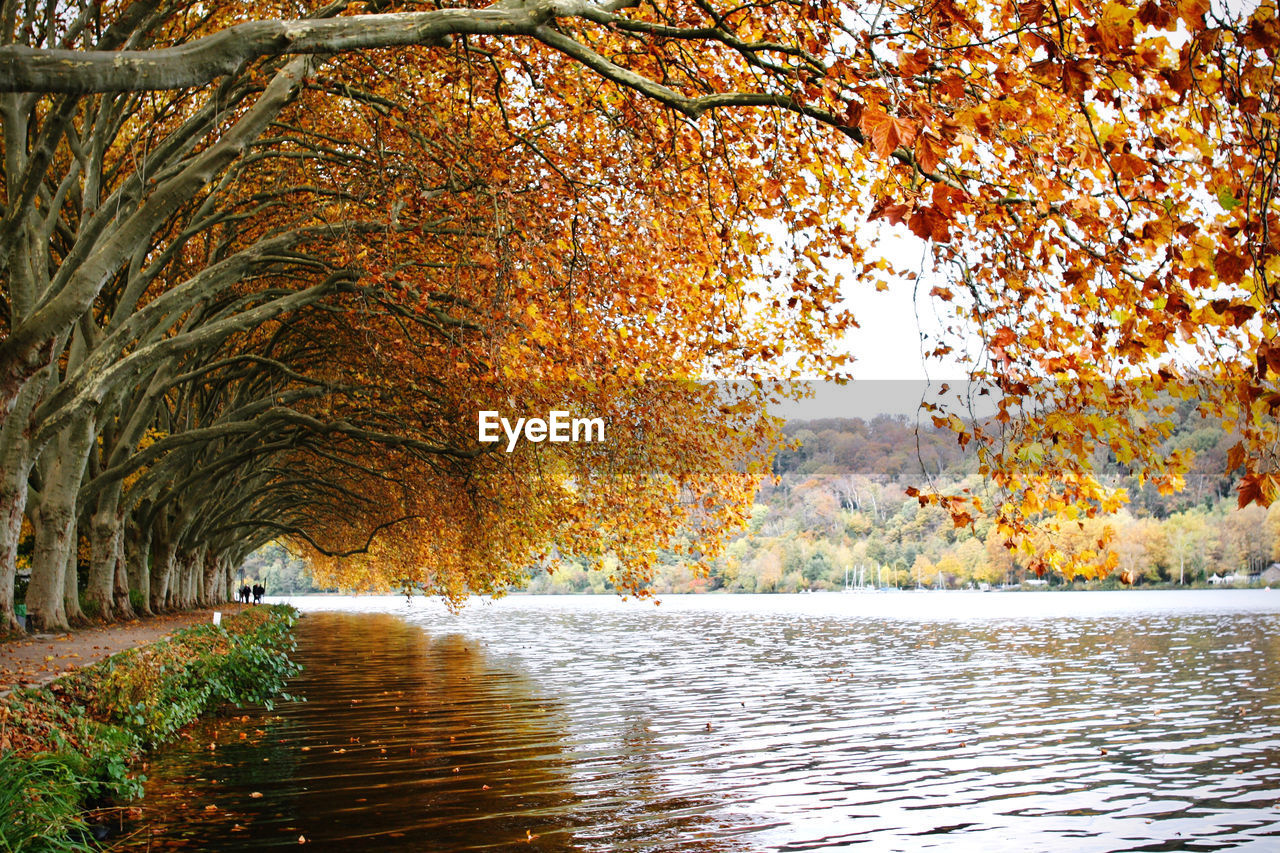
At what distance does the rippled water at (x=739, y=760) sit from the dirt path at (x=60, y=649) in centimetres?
174

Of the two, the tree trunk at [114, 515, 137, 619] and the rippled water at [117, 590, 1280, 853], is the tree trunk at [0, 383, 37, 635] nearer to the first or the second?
the rippled water at [117, 590, 1280, 853]

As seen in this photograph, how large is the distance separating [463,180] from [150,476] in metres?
12.1

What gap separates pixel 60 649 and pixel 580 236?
9671 millimetres

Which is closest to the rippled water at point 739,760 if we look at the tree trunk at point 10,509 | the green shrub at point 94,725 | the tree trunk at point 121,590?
the green shrub at point 94,725

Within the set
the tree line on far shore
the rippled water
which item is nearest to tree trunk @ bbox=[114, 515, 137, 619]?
the rippled water

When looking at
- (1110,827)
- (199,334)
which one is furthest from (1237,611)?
(199,334)

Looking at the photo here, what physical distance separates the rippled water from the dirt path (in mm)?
1736

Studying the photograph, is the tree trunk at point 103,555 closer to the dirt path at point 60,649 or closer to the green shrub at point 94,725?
the dirt path at point 60,649

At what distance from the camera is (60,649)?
14.5 metres

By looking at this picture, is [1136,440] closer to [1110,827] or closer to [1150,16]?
[1150,16]

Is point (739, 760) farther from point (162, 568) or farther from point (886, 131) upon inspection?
point (162, 568)

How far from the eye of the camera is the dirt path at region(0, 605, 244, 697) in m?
11.0

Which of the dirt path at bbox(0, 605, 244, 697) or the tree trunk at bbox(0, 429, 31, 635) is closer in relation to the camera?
the dirt path at bbox(0, 605, 244, 697)

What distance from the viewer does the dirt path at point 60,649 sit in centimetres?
1098
